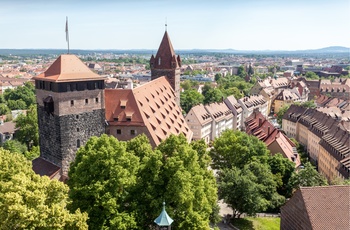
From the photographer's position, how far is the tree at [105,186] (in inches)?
1139

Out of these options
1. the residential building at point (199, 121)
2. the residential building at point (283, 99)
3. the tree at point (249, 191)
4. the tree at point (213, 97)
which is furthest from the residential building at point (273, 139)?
the residential building at point (283, 99)

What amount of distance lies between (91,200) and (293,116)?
6680cm

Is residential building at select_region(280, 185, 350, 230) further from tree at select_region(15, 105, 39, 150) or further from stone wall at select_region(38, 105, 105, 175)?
tree at select_region(15, 105, 39, 150)

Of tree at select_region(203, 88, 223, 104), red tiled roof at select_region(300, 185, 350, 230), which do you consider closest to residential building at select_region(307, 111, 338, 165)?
red tiled roof at select_region(300, 185, 350, 230)

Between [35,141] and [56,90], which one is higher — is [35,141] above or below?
below

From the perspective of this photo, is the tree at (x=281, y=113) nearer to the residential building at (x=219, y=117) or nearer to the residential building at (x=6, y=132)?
the residential building at (x=219, y=117)

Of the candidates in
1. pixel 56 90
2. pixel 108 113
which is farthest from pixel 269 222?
pixel 56 90

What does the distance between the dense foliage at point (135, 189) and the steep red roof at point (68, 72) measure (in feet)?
49.6

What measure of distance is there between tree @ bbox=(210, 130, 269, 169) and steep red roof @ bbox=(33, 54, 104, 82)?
62.1 feet

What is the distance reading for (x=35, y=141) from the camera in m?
69.3

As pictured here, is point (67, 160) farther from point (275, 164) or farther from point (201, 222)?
point (275, 164)

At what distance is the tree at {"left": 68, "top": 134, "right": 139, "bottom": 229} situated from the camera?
28.9 m

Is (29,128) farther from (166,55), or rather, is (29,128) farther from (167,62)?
(166,55)

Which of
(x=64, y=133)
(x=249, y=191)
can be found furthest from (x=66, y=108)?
(x=249, y=191)
